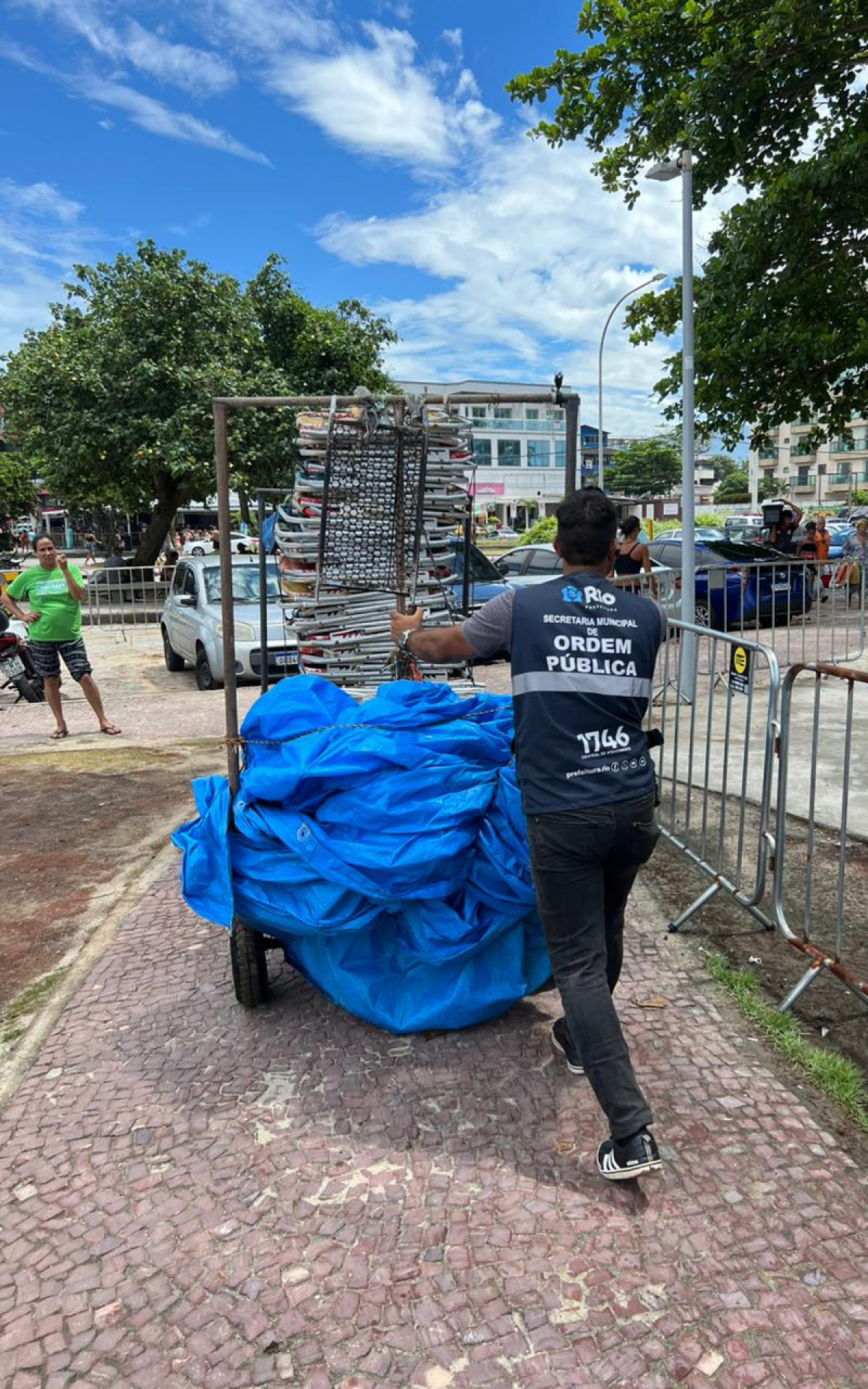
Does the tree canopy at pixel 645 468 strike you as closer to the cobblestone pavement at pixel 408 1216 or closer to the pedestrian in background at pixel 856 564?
the pedestrian in background at pixel 856 564

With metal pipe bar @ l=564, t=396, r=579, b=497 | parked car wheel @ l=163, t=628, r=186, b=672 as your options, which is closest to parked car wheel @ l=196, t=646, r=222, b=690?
parked car wheel @ l=163, t=628, r=186, b=672

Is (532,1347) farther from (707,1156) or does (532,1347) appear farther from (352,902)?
(352,902)

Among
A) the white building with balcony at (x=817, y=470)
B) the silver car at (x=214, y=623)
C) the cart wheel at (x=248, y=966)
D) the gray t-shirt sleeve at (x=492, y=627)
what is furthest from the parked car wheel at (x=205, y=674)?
the white building with balcony at (x=817, y=470)

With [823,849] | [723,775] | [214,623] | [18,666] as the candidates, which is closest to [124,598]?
[18,666]

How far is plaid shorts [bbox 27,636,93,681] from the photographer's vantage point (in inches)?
334

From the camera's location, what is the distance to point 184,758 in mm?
7770

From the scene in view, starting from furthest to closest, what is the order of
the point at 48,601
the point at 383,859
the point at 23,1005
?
1. the point at 48,601
2. the point at 23,1005
3. the point at 383,859

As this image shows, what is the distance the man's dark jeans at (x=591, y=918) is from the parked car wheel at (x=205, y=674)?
900 centimetres

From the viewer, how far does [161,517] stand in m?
22.3

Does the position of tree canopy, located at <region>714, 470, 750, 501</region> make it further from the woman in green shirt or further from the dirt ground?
the dirt ground

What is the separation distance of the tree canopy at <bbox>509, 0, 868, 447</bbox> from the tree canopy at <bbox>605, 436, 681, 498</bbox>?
7949cm

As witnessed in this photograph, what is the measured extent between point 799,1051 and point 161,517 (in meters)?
21.6

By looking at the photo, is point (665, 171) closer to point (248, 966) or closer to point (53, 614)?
point (53, 614)

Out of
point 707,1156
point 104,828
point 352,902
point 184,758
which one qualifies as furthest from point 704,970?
point 184,758
